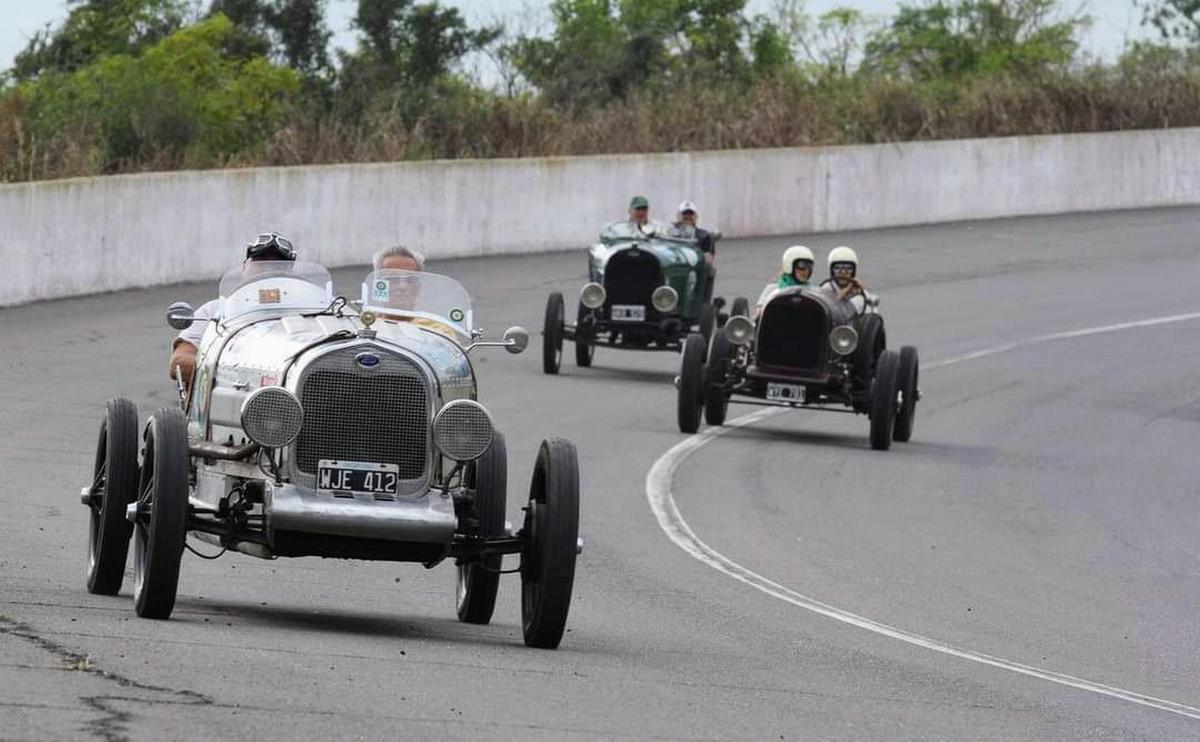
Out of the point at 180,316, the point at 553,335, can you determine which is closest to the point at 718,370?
the point at 553,335

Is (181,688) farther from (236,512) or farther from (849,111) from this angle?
(849,111)

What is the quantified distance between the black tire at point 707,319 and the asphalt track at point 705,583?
0.81 meters

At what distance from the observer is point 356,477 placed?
1037 cm

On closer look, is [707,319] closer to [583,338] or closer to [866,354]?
[583,338]

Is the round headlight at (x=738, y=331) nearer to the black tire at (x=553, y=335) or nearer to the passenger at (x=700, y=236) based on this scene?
the black tire at (x=553, y=335)

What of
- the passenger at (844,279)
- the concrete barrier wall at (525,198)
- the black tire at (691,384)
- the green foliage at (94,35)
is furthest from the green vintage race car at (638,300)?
the green foliage at (94,35)

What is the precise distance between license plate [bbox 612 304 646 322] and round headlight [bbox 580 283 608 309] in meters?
0.23

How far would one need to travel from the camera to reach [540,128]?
44.4 meters

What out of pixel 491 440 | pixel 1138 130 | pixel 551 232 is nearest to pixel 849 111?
pixel 1138 130

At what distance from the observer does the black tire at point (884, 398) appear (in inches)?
858

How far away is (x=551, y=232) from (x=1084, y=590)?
24743 mm

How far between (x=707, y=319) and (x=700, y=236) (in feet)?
6.16

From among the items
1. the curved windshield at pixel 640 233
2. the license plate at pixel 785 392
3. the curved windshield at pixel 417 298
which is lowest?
the license plate at pixel 785 392

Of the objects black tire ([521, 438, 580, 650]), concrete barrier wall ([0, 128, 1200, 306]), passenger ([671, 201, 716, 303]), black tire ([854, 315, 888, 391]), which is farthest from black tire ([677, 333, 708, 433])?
black tire ([521, 438, 580, 650])
